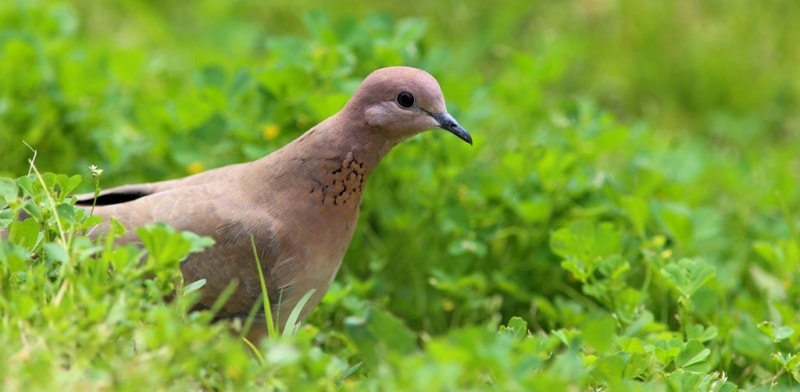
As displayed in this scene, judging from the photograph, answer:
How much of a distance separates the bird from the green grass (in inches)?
7.7

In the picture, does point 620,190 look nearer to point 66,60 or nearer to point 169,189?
point 169,189

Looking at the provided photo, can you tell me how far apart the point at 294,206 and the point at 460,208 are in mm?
1017

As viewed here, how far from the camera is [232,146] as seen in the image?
4.14 m

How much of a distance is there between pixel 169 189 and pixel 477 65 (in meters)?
3.16

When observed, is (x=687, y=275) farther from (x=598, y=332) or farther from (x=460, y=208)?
(x=460, y=208)

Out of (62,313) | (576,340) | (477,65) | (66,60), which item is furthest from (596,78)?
(62,313)

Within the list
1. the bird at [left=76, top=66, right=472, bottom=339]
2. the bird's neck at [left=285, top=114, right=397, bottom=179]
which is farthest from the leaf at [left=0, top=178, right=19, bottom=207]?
the bird's neck at [left=285, top=114, right=397, bottom=179]

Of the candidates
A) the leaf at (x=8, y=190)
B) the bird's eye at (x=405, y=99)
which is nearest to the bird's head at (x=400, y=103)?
the bird's eye at (x=405, y=99)

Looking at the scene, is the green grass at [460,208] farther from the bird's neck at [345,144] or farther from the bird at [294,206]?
the bird's neck at [345,144]

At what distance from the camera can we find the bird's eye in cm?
313

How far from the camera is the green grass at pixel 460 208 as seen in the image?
2.29m

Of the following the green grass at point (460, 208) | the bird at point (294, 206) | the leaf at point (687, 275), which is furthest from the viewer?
the leaf at point (687, 275)

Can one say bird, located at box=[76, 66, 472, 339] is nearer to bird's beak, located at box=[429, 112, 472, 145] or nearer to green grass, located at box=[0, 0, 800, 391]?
bird's beak, located at box=[429, 112, 472, 145]

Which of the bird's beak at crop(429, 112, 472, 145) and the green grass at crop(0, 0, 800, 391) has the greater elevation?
the bird's beak at crop(429, 112, 472, 145)
